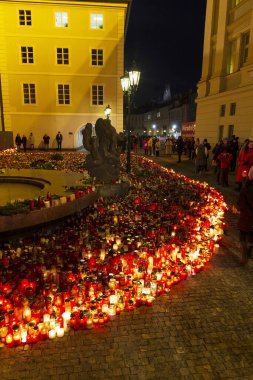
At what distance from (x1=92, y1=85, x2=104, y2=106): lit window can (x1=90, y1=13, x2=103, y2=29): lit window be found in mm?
5486

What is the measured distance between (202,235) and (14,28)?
29.5m

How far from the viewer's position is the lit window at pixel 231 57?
67.3 feet

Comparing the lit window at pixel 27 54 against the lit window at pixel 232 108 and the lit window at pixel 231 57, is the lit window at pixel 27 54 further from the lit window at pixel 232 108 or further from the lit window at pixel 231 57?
the lit window at pixel 232 108

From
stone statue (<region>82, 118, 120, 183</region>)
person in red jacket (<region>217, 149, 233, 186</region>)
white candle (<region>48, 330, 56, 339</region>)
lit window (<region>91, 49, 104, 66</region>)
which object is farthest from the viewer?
lit window (<region>91, 49, 104, 66</region>)

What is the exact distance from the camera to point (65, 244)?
6051mm

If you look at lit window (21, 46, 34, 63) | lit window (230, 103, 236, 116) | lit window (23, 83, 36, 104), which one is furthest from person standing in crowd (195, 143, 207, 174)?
lit window (21, 46, 34, 63)

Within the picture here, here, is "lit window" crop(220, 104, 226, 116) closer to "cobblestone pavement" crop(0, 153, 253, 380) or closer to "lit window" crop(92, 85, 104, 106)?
"lit window" crop(92, 85, 104, 106)

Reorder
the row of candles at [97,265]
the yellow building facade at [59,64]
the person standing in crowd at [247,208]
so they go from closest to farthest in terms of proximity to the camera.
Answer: the row of candles at [97,265]
the person standing in crowd at [247,208]
the yellow building facade at [59,64]

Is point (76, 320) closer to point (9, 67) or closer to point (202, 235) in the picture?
point (202, 235)

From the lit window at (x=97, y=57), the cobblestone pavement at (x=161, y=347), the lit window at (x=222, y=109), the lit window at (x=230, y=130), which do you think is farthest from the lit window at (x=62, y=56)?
the cobblestone pavement at (x=161, y=347)

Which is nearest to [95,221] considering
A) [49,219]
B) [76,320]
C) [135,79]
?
[49,219]

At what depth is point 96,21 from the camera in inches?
1141

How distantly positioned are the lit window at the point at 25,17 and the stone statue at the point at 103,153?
2327 centimetres

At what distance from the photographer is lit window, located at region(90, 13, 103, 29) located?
28.8 m
